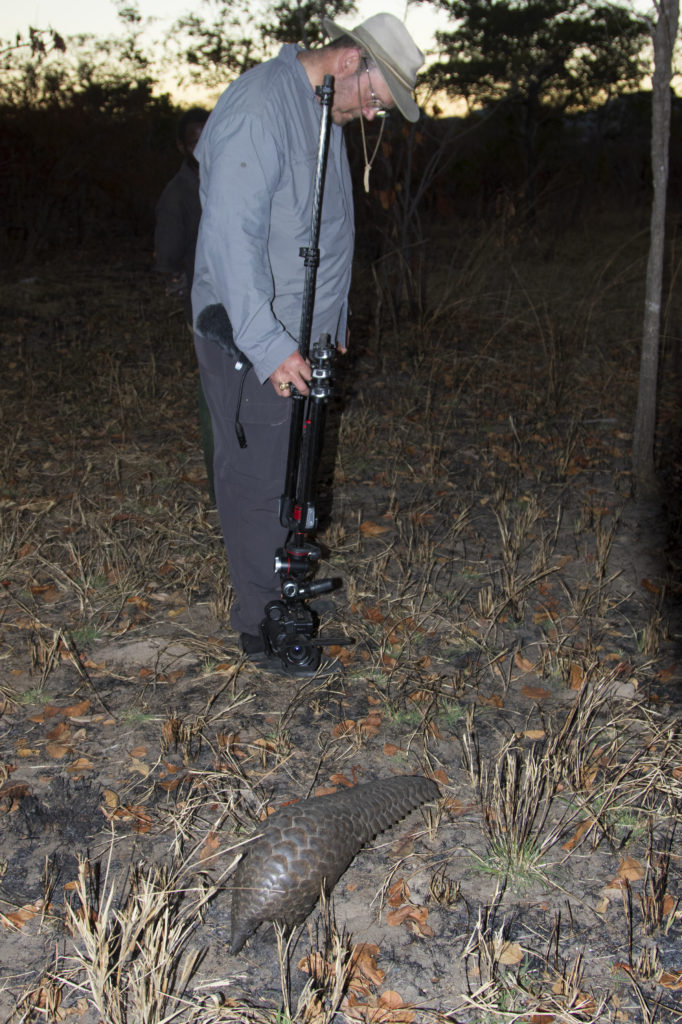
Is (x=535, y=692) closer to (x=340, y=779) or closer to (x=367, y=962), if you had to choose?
(x=340, y=779)

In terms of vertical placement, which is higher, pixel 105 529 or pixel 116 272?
pixel 116 272

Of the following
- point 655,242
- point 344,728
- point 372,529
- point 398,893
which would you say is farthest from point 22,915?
point 655,242

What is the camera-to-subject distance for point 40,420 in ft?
21.2

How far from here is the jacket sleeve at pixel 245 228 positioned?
2684 millimetres

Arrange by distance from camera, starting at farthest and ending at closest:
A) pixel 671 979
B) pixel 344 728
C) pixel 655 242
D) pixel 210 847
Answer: pixel 655 242, pixel 344 728, pixel 210 847, pixel 671 979

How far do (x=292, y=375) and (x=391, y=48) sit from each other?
0.98 m

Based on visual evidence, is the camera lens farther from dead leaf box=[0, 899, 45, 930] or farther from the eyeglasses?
the eyeglasses

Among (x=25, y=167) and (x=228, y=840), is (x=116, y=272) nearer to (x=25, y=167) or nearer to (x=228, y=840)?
(x=25, y=167)

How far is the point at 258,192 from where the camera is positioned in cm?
271

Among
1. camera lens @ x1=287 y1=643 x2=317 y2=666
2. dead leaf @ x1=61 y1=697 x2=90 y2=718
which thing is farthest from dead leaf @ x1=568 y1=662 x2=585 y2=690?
dead leaf @ x1=61 y1=697 x2=90 y2=718

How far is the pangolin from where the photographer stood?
7.27ft

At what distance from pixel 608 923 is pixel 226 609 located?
2.01 metres

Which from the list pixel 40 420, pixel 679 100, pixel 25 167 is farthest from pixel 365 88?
pixel 679 100

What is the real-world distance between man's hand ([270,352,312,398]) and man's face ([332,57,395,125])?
0.76 metres
